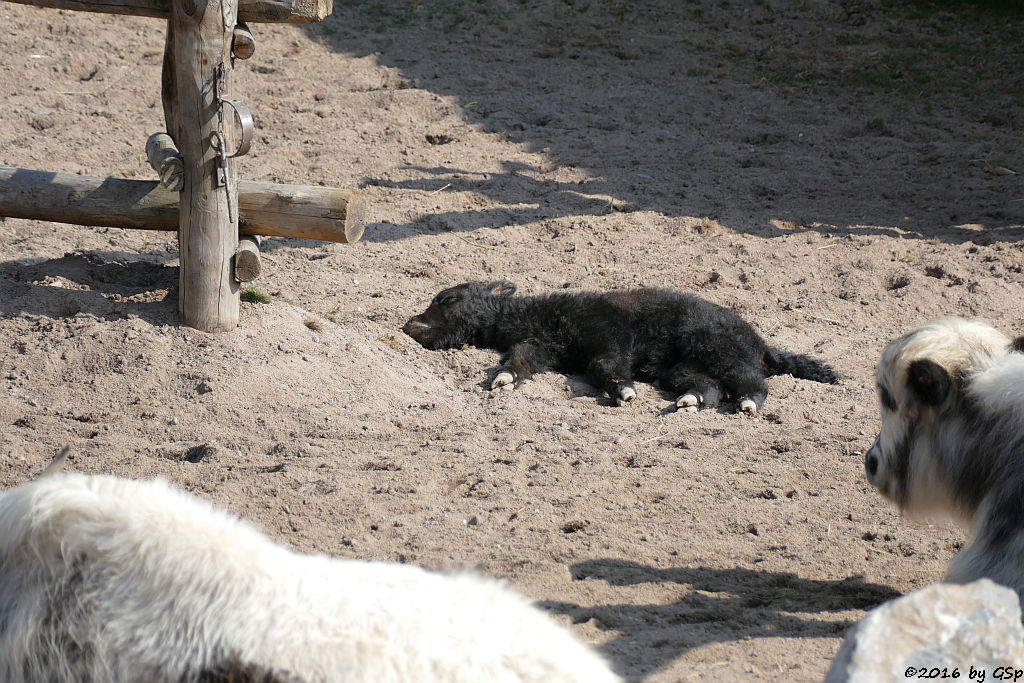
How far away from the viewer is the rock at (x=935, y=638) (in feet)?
6.40

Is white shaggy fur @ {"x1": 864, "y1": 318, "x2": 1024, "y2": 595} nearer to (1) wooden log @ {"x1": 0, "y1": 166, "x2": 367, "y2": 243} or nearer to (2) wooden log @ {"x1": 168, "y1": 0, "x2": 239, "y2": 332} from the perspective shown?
(1) wooden log @ {"x1": 0, "y1": 166, "x2": 367, "y2": 243}

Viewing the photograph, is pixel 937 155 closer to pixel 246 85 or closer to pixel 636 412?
pixel 636 412

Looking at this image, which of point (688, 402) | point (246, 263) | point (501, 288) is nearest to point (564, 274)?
point (501, 288)

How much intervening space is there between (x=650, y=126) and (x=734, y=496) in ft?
22.3

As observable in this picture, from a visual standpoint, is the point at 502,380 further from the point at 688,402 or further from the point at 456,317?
the point at 688,402

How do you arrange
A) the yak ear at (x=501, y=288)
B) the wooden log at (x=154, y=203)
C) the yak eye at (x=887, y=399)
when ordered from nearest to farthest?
the yak eye at (x=887, y=399), the wooden log at (x=154, y=203), the yak ear at (x=501, y=288)

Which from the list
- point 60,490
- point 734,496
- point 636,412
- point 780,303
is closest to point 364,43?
point 780,303

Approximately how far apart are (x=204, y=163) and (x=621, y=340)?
3053 millimetres

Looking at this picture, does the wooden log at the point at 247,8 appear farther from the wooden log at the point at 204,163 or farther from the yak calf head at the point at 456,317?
the yak calf head at the point at 456,317

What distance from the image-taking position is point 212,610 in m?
1.96

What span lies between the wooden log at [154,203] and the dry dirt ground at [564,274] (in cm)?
50

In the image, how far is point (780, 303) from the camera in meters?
7.55

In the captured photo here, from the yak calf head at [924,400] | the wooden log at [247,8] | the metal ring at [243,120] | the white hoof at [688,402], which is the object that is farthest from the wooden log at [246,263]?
the yak calf head at [924,400]

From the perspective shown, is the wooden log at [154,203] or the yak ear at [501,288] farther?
the yak ear at [501,288]
